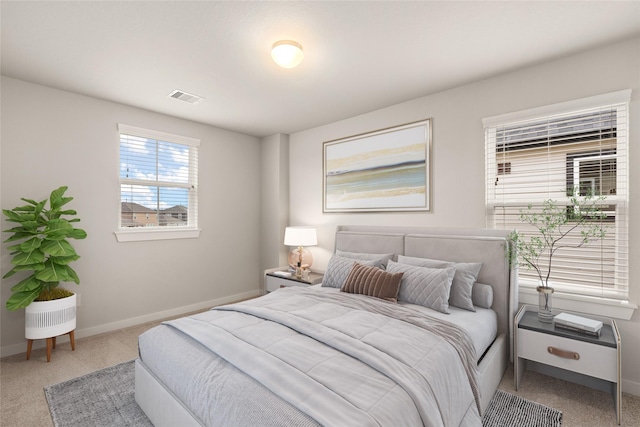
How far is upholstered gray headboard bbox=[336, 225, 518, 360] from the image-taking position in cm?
260

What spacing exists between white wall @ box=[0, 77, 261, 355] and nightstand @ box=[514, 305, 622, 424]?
3.68 m

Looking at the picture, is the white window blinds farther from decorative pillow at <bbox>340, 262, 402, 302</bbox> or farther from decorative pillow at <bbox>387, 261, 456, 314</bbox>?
decorative pillow at <bbox>387, 261, 456, 314</bbox>

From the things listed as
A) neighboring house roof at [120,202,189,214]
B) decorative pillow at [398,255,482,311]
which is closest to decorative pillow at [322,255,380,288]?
decorative pillow at [398,255,482,311]

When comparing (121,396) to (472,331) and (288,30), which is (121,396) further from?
(288,30)

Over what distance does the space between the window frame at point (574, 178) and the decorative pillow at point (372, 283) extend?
A: 3.70 feet

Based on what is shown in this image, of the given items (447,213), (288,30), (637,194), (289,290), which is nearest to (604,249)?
(637,194)

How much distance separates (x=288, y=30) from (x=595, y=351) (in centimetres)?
297

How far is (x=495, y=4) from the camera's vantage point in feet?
6.23

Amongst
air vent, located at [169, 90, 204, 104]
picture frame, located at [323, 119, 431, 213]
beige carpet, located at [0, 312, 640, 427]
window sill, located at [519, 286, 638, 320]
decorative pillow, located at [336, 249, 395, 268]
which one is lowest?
beige carpet, located at [0, 312, 640, 427]

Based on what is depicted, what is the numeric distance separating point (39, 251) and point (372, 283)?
116 inches

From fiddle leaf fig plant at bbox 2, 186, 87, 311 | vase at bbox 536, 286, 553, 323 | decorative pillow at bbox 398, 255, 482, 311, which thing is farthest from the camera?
fiddle leaf fig plant at bbox 2, 186, 87, 311

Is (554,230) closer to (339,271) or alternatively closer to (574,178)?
(574,178)

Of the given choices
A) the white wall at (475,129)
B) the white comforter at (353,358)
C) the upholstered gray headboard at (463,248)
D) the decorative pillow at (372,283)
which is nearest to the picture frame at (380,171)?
the white wall at (475,129)

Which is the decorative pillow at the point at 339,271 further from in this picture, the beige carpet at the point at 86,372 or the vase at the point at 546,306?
the beige carpet at the point at 86,372
